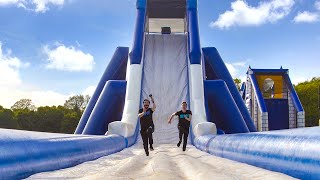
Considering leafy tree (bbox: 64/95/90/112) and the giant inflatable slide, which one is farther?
leafy tree (bbox: 64/95/90/112)

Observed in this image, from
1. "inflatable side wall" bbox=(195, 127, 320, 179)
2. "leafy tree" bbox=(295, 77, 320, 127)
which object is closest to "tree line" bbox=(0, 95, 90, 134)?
"leafy tree" bbox=(295, 77, 320, 127)

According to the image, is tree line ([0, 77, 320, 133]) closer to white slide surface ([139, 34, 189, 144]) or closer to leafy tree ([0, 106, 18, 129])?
leafy tree ([0, 106, 18, 129])

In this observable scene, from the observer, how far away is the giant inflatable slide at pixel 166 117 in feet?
9.43

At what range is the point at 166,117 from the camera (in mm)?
10477

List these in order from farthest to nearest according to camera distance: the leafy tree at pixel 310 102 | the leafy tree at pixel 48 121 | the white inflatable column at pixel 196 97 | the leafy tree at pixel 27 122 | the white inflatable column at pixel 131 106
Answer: the leafy tree at pixel 27 122 → the leafy tree at pixel 48 121 → the leafy tree at pixel 310 102 → the white inflatable column at pixel 196 97 → the white inflatable column at pixel 131 106

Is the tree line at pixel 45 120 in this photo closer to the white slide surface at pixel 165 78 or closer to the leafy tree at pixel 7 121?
the leafy tree at pixel 7 121

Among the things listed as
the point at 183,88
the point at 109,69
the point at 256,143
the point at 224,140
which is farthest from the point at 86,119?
the point at 256,143

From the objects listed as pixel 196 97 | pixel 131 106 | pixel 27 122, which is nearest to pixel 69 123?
pixel 27 122

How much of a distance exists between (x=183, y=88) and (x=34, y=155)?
27.2 feet

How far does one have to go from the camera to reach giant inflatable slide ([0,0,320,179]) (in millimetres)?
2875

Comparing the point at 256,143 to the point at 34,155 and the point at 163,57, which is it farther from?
the point at 163,57

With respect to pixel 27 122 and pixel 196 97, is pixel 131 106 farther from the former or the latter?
pixel 27 122

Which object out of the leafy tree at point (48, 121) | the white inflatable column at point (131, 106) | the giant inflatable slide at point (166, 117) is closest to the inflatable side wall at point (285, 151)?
the giant inflatable slide at point (166, 117)

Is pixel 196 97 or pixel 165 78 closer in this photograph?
pixel 196 97
